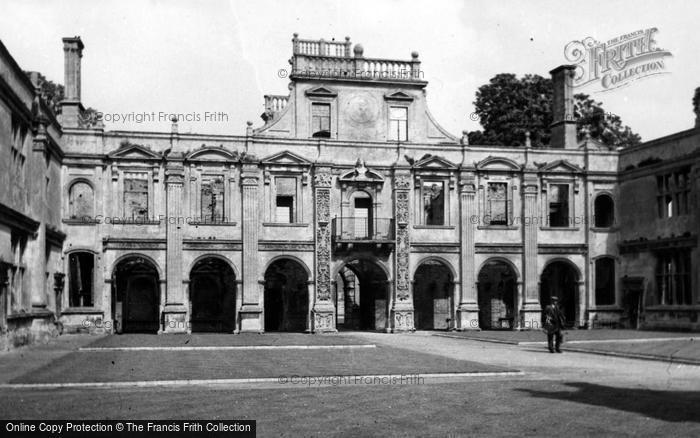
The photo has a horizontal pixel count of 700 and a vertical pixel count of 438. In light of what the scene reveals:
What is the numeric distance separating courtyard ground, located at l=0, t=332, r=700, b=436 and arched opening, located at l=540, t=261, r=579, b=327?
20008 mm

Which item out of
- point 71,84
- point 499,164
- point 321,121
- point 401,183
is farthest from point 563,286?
point 71,84

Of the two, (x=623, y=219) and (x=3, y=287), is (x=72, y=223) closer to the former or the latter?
(x=3, y=287)

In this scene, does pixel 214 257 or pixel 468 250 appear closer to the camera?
pixel 214 257

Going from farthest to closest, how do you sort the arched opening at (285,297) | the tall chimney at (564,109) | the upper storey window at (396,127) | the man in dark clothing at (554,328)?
the arched opening at (285,297)
the tall chimney at (564,109)
the upper storey window at (396,127)
the man in dark clothing at (554,328)

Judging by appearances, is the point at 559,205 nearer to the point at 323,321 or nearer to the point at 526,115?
the point at 323,321

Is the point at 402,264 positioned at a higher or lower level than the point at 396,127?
lower

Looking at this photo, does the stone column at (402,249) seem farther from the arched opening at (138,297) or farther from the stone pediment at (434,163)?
the arched opening at (138,297)

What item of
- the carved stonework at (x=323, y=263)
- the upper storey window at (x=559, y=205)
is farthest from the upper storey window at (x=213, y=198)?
the upper storey window at (x=559, y=205)

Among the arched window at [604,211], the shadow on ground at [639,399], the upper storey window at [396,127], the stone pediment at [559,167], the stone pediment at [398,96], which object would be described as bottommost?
the shadow on ground at [639,399]

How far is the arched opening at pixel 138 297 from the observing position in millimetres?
47875

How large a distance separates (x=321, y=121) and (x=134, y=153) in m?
8.99

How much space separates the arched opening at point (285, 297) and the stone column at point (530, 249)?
37.8 feet

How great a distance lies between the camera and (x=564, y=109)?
47219mm

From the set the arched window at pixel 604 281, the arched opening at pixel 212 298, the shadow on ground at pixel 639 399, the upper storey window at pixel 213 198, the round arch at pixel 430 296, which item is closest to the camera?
the shadow on ground at pixel 639 399
